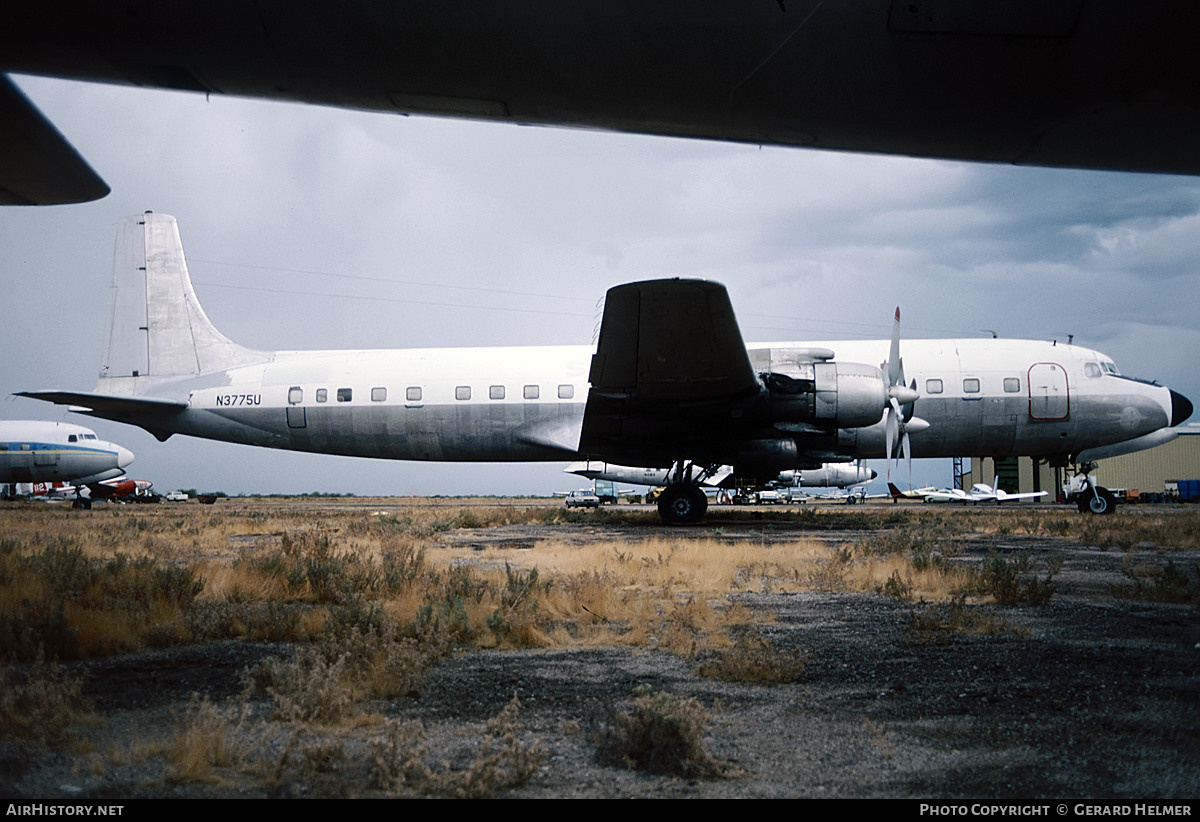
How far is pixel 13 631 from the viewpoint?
175 inches

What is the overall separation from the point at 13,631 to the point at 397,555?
4.34 m

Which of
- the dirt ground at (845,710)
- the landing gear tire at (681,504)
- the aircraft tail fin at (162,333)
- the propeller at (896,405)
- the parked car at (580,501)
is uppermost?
the aircraft tail fin at (162,333)

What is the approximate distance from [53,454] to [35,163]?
2940 centimetres

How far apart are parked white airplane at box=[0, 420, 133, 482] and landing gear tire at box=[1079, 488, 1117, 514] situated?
33.5 metres

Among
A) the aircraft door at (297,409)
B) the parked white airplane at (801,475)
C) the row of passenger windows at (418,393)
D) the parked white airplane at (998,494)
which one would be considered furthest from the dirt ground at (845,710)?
the parked white airplane at (998,494)

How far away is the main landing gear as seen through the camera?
1634cm

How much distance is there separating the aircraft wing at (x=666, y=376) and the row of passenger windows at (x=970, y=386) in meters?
4.88

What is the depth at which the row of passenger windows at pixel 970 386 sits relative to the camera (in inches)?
649

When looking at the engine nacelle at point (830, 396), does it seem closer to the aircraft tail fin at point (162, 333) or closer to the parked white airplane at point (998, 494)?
the aircraft tail fin at point (162, 333)

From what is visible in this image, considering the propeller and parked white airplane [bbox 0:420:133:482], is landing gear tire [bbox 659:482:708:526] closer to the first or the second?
the propeller

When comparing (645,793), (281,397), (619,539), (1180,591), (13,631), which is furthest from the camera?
(281,397)
